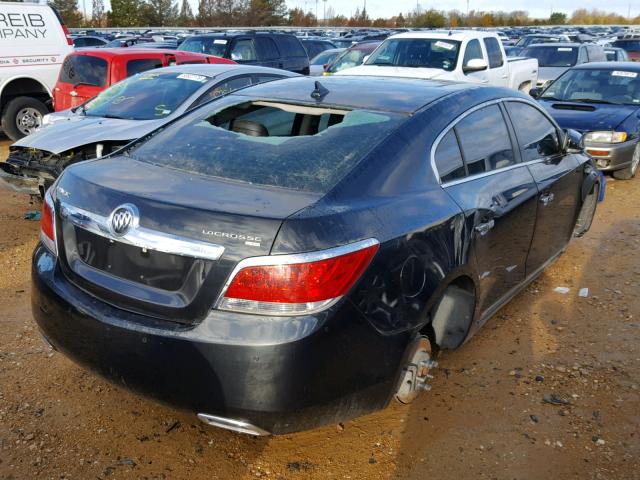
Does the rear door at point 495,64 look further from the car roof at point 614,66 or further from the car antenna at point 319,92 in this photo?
the car antenna at point 319,92

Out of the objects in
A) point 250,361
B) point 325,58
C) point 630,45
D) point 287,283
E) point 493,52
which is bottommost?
point 250,361

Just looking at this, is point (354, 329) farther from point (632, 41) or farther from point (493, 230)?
point (632, 41)

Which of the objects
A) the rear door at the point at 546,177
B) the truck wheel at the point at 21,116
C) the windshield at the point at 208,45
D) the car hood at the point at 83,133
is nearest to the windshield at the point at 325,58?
the windshield at the point at 208,45

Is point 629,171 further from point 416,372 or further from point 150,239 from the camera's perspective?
point 150,239

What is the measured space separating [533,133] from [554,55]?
1307 cm

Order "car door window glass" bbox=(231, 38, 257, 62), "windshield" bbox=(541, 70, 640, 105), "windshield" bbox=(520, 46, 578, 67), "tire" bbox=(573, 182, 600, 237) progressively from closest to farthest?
"tire" bbox=(573, 182, 600, 237) < "windshield" bbox=(541, 70, 640, 105) < "car door window glass" bbox=(231, 38, 257, 62) < "windshield" bbox=(520, 46, 578, 67)

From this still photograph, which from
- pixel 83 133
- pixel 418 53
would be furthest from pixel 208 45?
pixel 83 133

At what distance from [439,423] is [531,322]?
1475mm

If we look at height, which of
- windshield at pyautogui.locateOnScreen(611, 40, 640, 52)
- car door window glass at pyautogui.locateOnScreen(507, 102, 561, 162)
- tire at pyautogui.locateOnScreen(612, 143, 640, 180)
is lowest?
tire at pyautogui.locateOnScreen(612, 143, 640, 180)

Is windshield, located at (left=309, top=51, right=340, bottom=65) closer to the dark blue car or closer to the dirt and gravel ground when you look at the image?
the dark blue car

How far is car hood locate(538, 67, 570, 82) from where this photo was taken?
585 inches

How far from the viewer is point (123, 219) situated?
2.49m

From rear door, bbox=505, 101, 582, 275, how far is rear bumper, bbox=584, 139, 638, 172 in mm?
3825

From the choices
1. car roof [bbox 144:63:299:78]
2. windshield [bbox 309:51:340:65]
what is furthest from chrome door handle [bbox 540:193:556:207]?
windshield [bbox 309:51:340:65]
